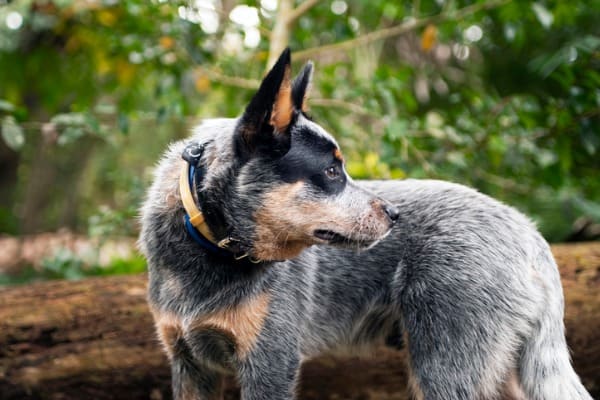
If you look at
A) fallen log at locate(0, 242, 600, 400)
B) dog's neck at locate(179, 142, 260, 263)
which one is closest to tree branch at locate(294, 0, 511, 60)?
fallen log at locate(0, 242, 600, 400)

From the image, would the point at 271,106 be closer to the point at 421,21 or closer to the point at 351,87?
the point at 421,21

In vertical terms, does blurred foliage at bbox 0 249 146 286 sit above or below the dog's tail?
below

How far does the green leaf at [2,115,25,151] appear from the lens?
4.08m

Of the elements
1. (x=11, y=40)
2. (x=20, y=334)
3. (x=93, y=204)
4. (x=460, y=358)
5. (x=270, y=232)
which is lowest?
(x=93, y=204)

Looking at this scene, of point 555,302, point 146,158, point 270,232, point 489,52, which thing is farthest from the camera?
point 146,158

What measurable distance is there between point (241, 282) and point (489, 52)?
7368 millimetres

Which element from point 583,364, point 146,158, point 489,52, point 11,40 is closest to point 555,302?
point 583,364

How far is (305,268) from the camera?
3037 millimetres

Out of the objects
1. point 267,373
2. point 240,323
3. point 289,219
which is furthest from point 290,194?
point 267,373

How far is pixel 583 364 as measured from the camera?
12.9 ft

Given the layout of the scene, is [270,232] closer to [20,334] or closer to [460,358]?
[460,358]

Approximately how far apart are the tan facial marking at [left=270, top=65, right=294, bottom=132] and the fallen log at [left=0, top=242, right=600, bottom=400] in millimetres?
1761

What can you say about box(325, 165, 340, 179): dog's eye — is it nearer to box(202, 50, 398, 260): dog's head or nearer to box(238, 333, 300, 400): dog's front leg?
box(202, 50, 398, 260): dog's head

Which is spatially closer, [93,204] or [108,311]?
[108,311]
